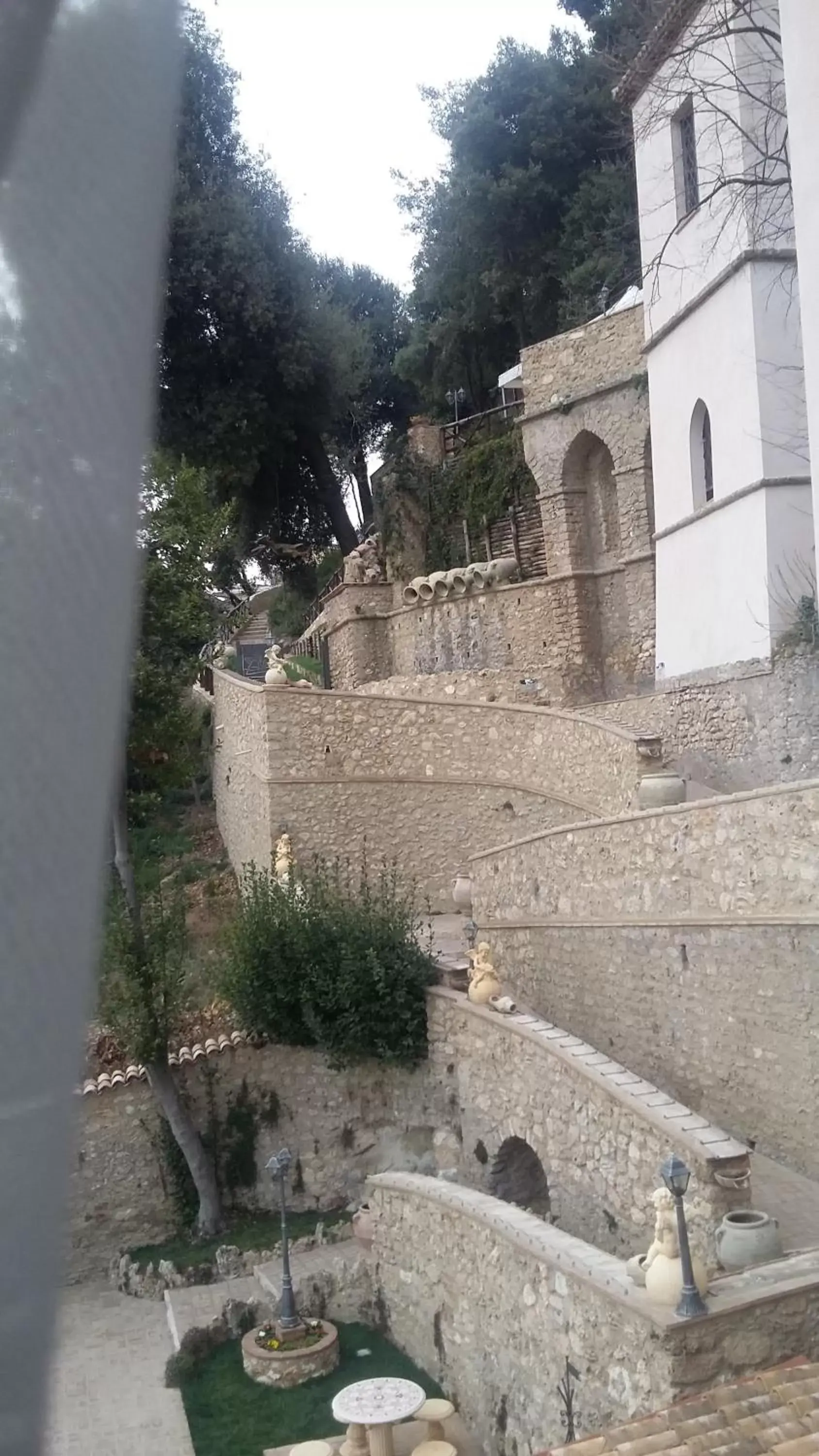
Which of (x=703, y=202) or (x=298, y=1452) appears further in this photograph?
(x=703, y=202)

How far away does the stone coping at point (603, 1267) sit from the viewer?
6355mm

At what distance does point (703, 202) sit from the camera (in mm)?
12578

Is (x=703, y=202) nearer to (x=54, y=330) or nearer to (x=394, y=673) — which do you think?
(x=394, y=673)

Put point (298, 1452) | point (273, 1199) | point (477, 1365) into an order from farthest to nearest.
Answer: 1. point (273, 1199)
2. point (477, 1365)
3. point (298, 1452)

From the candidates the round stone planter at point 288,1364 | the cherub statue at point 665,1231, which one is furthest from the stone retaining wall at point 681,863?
the round stone planter at point 288,1364

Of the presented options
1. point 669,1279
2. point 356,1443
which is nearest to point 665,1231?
point 669,1279

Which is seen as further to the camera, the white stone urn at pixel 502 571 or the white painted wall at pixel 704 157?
the white stone urn at pixel 502 571

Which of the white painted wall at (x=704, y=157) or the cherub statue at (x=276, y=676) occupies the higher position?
the white painted wall at (x=704, y=157)

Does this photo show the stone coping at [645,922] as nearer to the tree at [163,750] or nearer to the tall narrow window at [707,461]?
the tree at [163,750]

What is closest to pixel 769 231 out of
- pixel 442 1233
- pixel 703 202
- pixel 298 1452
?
pixel 703 202

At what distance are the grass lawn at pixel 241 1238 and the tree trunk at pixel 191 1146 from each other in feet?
0.64

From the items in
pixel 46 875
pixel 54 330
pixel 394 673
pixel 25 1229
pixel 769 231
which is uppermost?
pixel 769 231

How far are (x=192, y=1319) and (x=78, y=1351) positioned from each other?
3.56 feet

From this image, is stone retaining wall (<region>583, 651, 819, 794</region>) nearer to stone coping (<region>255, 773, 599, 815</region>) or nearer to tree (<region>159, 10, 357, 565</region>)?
stone coping (<region>255, 773, 599, 815</region>)
